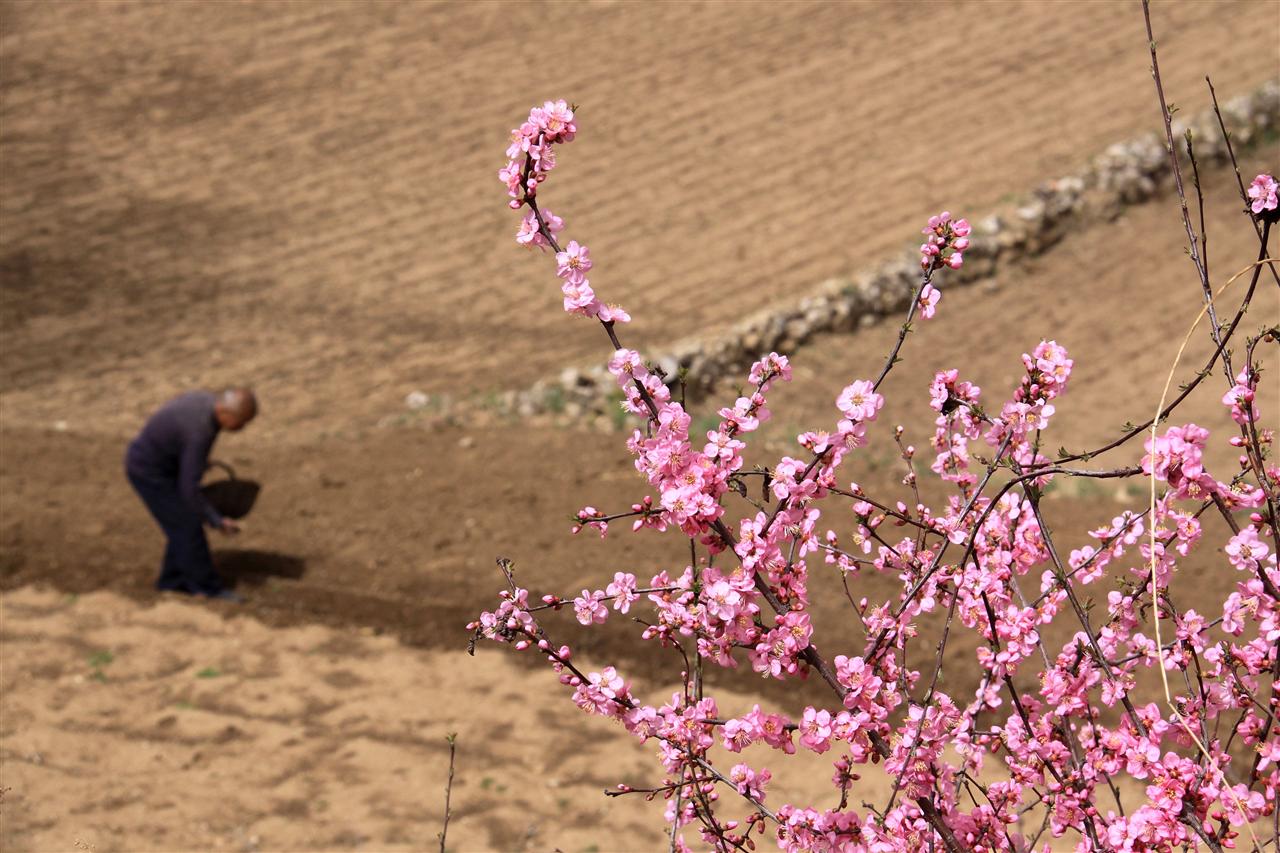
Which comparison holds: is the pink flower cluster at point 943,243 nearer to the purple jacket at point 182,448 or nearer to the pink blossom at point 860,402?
the pink blossom at point 860,402

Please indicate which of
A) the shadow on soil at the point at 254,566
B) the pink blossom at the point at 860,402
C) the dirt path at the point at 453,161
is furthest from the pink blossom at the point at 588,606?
the dirt path at the point at 453,161

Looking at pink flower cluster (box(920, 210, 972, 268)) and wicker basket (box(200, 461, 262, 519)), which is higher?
wicker basket (box(200, 461, 262, 519))

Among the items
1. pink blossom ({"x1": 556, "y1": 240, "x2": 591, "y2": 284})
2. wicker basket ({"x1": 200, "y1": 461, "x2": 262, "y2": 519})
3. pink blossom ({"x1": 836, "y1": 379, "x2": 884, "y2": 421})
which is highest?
wicker basket ({"x1": 200, "y1": 461, "x2": 262, "y2": 519})

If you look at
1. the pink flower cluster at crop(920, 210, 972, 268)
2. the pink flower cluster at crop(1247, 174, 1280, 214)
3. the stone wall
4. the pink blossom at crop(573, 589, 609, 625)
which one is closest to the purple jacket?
the stone wall

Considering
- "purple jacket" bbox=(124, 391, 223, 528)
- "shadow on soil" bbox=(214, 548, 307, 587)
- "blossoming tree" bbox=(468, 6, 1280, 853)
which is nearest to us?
"blossoming tree" bbox=(468, 6, 1280, 853)

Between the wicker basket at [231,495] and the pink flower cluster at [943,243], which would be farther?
the wicker basket at [231,495]

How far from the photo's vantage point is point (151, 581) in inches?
343

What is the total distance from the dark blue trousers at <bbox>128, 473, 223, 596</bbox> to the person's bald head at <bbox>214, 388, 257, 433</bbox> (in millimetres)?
601

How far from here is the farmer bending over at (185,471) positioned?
26.1ft

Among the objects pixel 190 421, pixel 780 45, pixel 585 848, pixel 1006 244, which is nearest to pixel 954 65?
pixel 780 45

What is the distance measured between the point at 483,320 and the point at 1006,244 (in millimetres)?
5340

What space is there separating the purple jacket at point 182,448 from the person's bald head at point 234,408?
55 millimetres

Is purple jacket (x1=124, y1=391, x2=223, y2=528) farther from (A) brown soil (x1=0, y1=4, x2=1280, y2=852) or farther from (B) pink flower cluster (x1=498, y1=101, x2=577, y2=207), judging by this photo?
(B) pink flower cluster (x1=498, y1=101, x2=577, y2=207)

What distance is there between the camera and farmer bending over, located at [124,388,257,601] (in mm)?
7965
